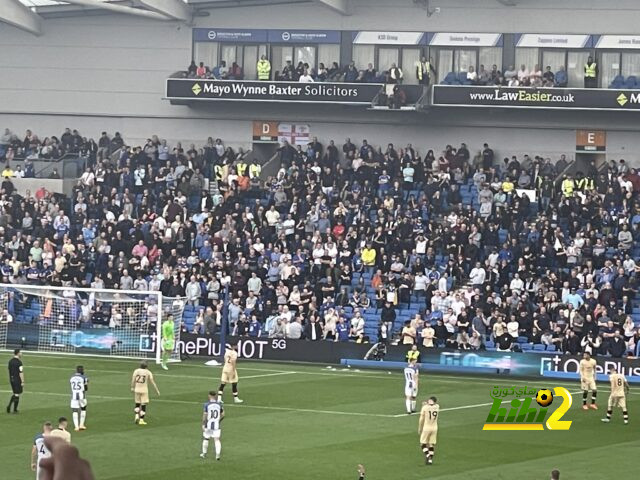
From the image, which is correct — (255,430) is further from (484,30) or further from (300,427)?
(484,30)

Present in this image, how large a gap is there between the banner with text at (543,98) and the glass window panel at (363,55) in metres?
3.97

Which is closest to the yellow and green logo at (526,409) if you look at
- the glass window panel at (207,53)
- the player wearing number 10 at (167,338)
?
the player wearing number 10 at (167,338)

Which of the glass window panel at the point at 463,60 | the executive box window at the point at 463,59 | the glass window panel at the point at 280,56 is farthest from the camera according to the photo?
the glass window panel at the point at 280,56

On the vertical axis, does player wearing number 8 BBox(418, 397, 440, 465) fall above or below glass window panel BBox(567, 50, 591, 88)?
below

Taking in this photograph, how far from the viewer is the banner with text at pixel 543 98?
5106 centimetres

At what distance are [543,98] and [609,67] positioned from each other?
332 centimetres

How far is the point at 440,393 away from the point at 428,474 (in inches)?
525

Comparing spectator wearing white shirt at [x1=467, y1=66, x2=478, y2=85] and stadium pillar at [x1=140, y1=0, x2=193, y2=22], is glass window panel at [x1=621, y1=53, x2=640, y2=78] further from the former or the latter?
stadium pillar at [x1=140, y1=0, x2=193, y2=22]

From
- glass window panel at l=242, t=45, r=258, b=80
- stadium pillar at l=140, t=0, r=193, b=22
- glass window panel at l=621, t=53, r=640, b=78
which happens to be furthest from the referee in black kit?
glass window panel at l=621, t=53, r=640, b=78

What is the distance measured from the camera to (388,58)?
55094mm

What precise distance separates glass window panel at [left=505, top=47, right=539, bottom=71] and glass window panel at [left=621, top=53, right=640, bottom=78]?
3.65m

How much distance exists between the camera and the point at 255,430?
28812 mm

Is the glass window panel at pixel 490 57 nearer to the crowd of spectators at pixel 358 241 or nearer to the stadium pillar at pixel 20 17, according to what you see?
the crowd of spectators at pixel 358 241

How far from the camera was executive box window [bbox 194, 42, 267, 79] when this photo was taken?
5641 centimetres
